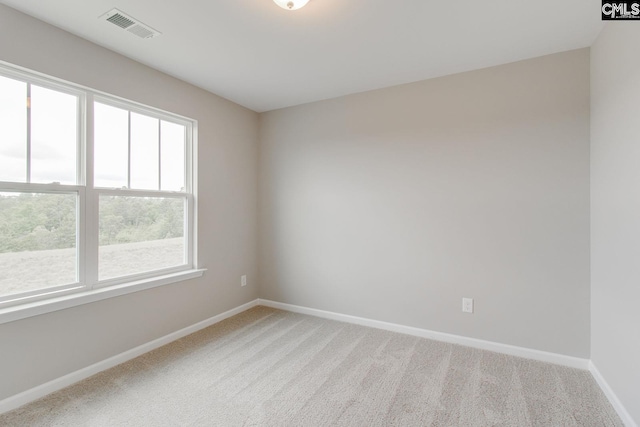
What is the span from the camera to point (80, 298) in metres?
2.10

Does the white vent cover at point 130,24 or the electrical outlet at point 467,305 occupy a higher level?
the white vent cover at point 130,24

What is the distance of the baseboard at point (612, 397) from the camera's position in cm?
165

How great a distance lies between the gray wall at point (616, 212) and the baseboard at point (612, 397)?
37 mm

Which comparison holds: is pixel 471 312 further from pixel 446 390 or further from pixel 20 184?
pixel 20 184

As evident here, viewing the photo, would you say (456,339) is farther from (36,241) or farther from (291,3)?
(36,241)

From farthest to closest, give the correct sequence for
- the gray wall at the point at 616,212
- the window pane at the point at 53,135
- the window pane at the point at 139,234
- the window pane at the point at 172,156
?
the window pane at the point at 172,156 → the window pane at the point at 139,234 → the window pane at the point at 53,135 → the gray wall at the point at 616,212

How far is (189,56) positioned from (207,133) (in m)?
0.85

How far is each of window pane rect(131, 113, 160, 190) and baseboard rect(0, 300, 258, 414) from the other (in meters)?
1.42

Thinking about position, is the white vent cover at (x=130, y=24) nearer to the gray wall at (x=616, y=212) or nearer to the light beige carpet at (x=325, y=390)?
the light beige carpet at (x=325, y=390)

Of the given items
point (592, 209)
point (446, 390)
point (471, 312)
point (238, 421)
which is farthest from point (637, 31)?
point (238, 421)

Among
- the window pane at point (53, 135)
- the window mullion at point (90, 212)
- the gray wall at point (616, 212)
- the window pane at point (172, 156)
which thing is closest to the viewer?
the gray wall at point (616, 212)

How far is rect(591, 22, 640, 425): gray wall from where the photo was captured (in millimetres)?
1617

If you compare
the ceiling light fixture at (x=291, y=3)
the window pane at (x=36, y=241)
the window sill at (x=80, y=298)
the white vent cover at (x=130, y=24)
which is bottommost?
the window sill at (x=80, y=298)

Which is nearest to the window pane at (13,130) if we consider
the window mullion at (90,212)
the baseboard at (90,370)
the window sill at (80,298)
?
the window mullion at (90,212)
